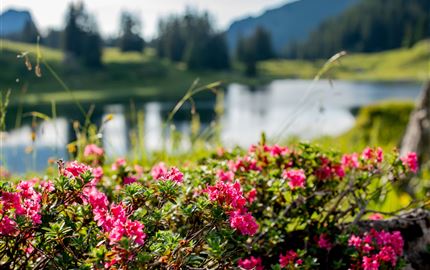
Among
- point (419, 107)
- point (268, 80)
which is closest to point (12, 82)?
point (268, 80)

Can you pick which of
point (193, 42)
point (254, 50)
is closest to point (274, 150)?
point (193, 42)

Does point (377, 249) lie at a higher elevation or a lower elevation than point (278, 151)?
lower

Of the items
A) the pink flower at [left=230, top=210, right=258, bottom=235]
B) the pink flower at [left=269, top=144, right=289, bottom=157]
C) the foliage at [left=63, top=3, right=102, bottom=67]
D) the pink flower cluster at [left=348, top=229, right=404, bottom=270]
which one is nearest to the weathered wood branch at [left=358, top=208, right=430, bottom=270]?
the pink flower cluster at [left=348, top=229, right=404, bottom=270]

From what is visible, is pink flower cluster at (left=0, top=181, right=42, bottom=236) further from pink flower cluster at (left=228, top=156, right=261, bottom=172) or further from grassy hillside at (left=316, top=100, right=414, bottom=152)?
grassy hillside at (left=316, top=100, right=414, bottom=152)

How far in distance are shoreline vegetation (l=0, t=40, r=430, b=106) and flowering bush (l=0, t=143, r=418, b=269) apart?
61866mm

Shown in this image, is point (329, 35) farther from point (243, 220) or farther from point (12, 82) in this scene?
point (243, 220)

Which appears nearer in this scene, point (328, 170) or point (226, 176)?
point (226, 176)

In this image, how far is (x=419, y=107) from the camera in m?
9.57

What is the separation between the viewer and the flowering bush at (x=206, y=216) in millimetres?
2244

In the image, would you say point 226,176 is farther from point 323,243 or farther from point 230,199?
point 230,199

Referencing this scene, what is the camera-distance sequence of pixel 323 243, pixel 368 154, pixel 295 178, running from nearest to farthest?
pixel 295 178 < pixel 323 243 < pixel 368 154

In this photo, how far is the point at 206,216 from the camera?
2449mm

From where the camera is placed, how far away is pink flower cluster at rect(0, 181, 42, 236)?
2.21m

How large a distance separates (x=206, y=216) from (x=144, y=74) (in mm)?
112557
